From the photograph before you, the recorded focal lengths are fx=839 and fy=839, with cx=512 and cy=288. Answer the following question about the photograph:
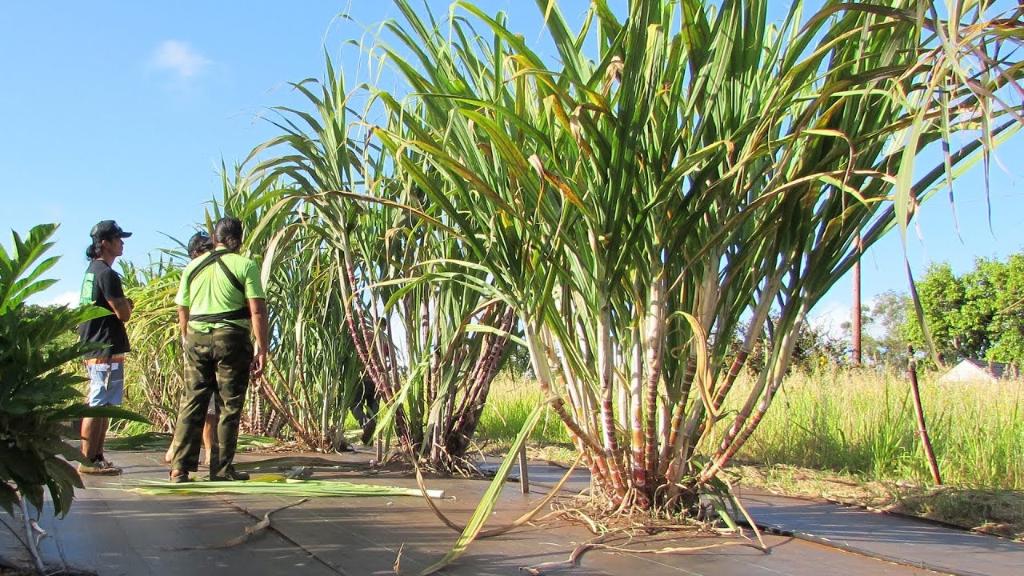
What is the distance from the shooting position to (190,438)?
4395 millimetres

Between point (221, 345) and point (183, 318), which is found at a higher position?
point (183, 318)

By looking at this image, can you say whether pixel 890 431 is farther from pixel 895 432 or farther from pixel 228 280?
pixel 228 280

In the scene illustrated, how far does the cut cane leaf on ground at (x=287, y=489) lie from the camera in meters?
3.61

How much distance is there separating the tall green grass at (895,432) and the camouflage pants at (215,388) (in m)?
3.18

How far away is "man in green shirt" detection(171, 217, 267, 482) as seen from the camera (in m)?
4.41

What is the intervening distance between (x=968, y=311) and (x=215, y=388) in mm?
31475

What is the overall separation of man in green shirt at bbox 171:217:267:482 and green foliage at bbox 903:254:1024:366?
28.3 meters

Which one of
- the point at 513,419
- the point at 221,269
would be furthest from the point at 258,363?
the point at 513,419

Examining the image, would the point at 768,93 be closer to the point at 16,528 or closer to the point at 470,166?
the point at 470,166

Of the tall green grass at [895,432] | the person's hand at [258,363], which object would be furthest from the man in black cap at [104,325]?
the tall green grass at [895,432]

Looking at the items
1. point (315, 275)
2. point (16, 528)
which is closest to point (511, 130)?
point (16, 528)

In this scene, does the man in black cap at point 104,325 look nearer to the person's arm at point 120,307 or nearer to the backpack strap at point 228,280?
the person's arm at point 120,307

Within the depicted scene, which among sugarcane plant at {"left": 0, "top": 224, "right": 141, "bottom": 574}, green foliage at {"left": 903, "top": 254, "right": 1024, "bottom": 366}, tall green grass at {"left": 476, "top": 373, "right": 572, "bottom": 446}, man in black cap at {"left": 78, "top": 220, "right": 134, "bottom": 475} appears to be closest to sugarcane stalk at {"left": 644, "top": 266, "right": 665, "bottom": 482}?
sugarcane plant at {"left": 0, "top": 224, "right": 141, "bottom": 574}

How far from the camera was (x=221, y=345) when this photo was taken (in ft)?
14.6
